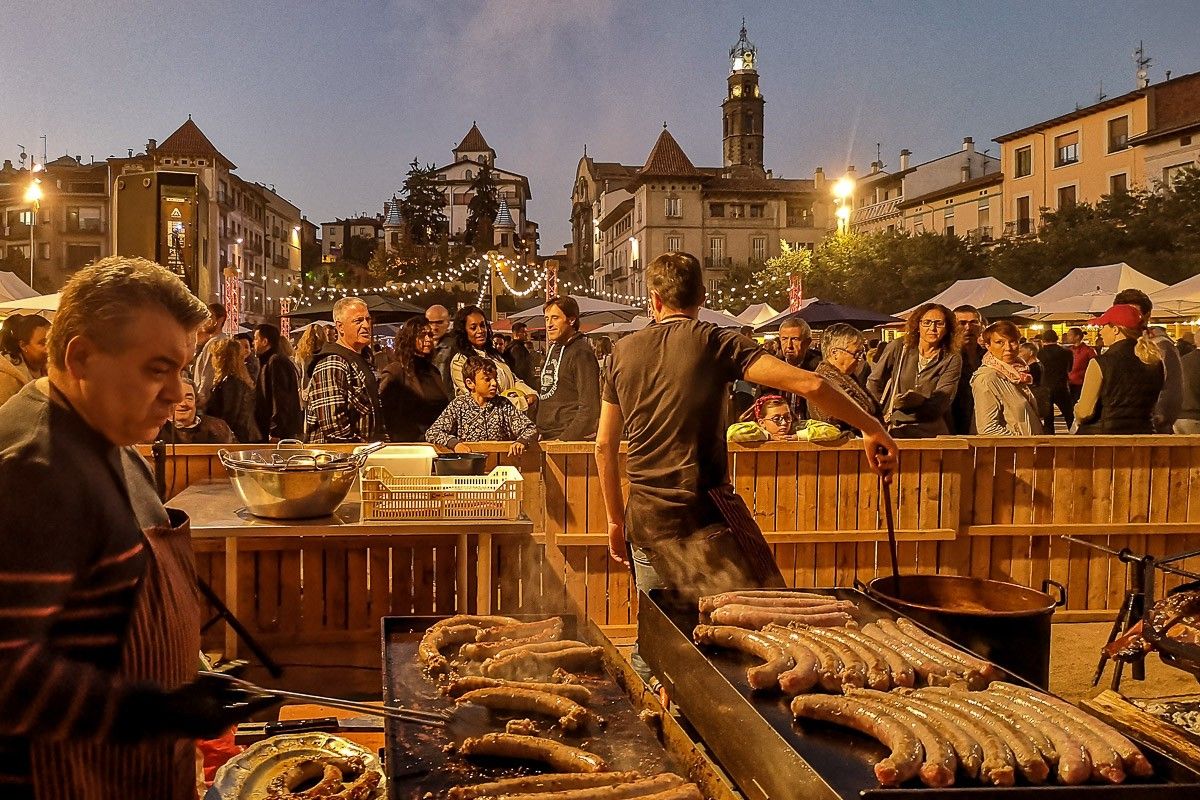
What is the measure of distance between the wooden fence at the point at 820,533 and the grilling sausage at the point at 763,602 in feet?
11.0

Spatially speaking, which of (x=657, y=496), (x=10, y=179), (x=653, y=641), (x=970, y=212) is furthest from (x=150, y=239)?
(x=10, y=179)

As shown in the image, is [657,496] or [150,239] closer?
[657,496]

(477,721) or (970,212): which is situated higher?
(970,212)

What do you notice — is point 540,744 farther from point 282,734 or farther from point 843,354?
point 843,354

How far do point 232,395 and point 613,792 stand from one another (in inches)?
296

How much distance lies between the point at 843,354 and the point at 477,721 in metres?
5.36

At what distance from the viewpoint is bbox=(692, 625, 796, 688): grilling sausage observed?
290cm

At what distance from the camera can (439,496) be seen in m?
5.20

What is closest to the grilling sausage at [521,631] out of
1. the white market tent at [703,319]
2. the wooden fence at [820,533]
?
the wooden fence at [820,533]

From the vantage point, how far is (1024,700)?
272 centimetres

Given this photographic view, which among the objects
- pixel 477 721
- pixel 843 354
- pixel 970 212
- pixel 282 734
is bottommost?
pixel 282 734

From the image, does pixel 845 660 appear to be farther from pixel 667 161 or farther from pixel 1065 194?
pixel 667 161

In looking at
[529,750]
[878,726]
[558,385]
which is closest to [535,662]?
[529,750]

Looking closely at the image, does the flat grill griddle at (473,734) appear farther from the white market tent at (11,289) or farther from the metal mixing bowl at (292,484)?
the white market tent at (11,289)
